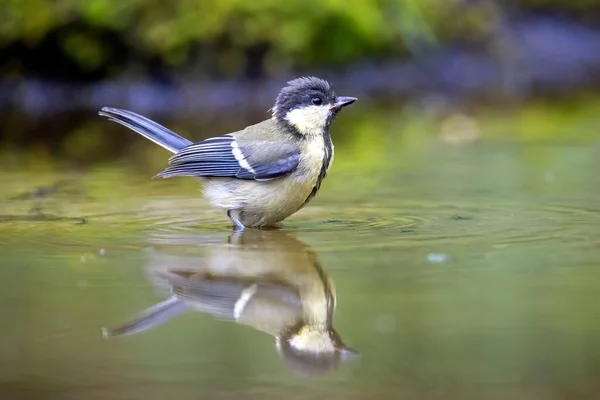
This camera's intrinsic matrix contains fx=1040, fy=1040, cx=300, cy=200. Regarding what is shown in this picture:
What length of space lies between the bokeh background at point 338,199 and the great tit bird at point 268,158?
189 mm

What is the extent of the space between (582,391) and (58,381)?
1.41 meters

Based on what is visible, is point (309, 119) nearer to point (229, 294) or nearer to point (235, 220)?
point (235, 220)

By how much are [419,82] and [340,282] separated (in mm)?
10235

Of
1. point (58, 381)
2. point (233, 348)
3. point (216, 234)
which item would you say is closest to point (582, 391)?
point (233, 348)

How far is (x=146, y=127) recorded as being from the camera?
5852mm

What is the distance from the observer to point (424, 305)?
11.7 ft

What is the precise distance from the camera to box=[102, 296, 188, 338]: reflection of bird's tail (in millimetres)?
3359

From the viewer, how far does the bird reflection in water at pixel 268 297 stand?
3.15 metres

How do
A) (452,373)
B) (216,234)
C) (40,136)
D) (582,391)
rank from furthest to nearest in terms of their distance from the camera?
(40,136), (216,234), (452,373), (582,391)

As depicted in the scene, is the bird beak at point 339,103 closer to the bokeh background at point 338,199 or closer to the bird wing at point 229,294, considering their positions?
the bokeh background at point 338,199

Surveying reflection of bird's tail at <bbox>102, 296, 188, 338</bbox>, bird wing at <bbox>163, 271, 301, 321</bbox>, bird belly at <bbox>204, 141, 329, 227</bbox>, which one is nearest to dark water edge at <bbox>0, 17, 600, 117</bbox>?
bird belly at <bbox>204, 141, 329, 227</bbox>

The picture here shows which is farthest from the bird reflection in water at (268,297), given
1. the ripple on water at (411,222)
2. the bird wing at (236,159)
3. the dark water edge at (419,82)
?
the dark water edge at (419,82)

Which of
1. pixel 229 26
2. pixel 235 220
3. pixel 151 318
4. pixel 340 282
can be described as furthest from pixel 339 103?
pixel 229 26

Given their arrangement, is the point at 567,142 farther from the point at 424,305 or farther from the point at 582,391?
the point at 582,391
